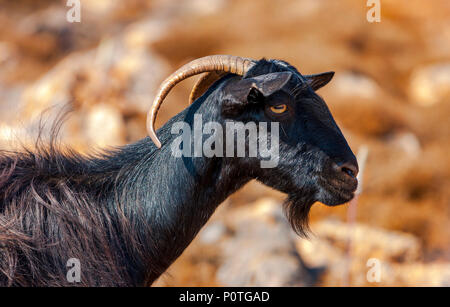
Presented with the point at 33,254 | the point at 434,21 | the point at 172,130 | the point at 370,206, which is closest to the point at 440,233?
the point at 370,206

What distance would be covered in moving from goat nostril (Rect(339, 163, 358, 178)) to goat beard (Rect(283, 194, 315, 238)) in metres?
0.33

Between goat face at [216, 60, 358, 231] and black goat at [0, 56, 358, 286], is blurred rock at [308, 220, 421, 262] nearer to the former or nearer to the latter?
goat face at [216, 60, 358, 231]

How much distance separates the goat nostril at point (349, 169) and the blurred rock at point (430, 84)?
56.8 ft

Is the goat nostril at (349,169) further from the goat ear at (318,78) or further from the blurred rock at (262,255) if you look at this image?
the blurred rock at (262,255)

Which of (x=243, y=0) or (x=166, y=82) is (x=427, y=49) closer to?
(x=243, y=0)

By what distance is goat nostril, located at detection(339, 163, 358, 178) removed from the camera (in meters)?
3.73

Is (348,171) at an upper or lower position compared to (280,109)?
lower

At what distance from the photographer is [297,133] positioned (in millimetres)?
3762

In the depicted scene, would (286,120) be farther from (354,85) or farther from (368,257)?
(354,85)

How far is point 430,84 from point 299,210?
18.3 meters

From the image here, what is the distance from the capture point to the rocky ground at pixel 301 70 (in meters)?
9.12

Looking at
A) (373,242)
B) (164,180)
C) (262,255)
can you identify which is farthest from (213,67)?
(373,242)

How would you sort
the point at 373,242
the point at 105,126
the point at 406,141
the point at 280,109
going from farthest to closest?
the point at 406,141, the point at 105,126, the point at 373,242, the point at 280,109
